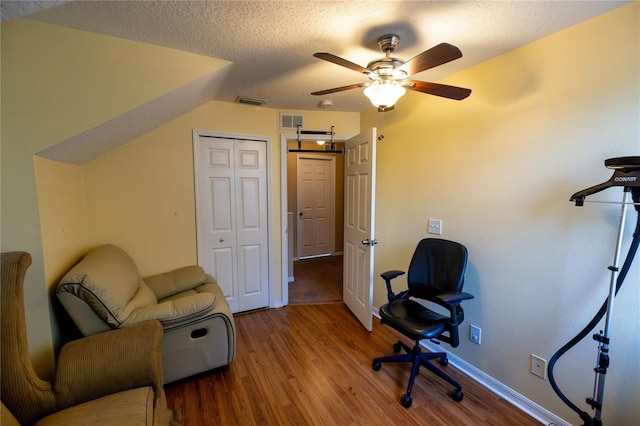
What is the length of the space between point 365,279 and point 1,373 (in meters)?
2.41

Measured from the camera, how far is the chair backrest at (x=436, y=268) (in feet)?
6.66

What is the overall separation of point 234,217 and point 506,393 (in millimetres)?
2806

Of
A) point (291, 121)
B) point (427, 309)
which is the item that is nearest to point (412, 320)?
point (427, 309)

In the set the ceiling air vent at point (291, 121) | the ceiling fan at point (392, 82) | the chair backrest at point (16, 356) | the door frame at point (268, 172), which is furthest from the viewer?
the ceiling air vent at point (291, 121)

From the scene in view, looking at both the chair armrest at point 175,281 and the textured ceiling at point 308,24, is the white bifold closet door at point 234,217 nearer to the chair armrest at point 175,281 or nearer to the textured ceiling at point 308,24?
the chair armrest at point 175,281

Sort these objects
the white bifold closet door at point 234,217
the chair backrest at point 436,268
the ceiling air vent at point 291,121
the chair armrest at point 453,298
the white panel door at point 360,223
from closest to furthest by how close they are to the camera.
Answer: the chair armrest at point 453,298
the chair backrest at point 436,268
the white panel door at point 360,223
the white bifold closet door at point 234,217
the ceiling air vent at point 291,121

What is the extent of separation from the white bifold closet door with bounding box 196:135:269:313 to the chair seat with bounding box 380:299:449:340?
1637mm

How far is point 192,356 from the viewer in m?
2.00

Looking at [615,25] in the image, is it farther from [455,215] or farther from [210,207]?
[210,207]

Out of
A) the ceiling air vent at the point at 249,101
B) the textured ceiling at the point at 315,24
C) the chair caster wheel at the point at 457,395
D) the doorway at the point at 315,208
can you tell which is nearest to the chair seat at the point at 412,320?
the chair caster wheel at the point at 457,395

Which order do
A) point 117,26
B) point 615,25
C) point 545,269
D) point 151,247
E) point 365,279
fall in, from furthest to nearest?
point 365,279 < point 151,247 < point 545,269 < point 117,26 < point 615,25

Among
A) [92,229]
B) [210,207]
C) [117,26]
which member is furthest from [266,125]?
[92,229]

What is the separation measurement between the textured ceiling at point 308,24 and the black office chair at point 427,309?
4.64 ft

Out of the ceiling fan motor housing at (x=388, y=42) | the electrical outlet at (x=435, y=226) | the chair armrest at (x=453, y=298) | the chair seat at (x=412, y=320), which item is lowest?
the chair seat at (x=412, y=320)
